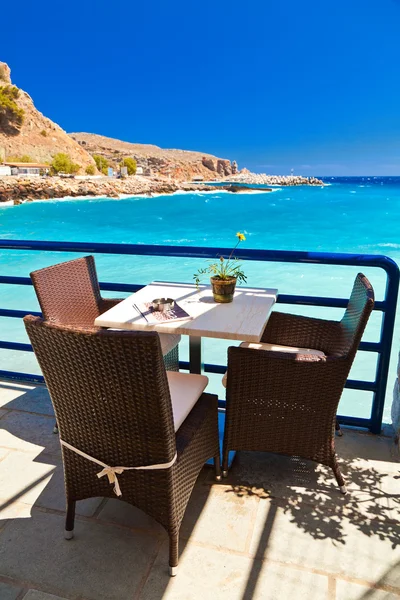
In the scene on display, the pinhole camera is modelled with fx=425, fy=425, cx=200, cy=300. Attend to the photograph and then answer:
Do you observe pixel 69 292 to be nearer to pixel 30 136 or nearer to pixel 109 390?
pixel 109 390

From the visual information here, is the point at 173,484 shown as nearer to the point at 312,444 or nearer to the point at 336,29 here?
the point at 312,444

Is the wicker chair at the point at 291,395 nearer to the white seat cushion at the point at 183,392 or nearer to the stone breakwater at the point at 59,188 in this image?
the white seat cushion at the point at 183,392

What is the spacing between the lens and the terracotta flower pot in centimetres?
205

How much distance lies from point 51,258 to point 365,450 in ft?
53.1

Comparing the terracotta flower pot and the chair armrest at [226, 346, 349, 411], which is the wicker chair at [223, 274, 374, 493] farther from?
the terracotta flower pot

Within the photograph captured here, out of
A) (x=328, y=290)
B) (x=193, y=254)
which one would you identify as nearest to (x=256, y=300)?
(x=193, y=254)

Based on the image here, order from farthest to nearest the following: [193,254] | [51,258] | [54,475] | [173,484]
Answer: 1. [51,258]
2. [193,254]
3. [54,475]
4. [173,484]

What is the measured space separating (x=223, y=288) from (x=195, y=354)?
1.33ft

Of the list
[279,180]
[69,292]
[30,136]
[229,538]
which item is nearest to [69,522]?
[229,538]

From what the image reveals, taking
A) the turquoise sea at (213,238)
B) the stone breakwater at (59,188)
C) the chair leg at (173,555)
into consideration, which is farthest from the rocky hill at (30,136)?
the chair leg at (173,555)

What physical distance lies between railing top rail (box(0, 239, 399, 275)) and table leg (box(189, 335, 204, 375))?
1.56 feet

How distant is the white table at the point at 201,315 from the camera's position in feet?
5.63

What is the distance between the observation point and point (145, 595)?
1366 mm

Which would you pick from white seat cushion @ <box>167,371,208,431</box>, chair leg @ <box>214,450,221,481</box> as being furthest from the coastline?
chair leg @ <box>214,450,221,481</box>
